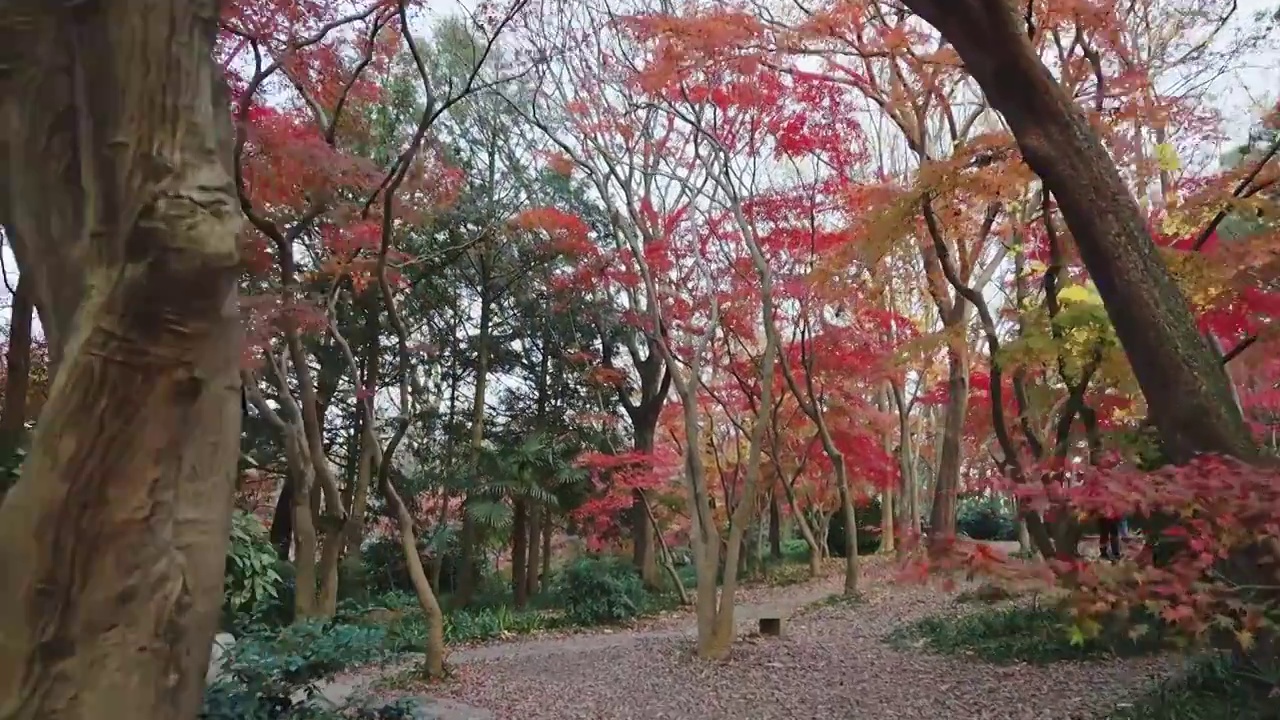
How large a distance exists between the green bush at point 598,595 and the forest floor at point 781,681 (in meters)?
1.07

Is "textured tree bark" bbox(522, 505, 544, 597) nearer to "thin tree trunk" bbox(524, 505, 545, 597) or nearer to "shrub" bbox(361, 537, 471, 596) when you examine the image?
"thin tree trunk" bbox(524, 505, 545, 597)

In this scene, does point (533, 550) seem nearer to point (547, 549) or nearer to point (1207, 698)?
point (547, 549)

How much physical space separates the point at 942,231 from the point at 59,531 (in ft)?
22.5

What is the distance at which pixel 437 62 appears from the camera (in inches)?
469

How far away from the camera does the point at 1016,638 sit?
21.3 feet

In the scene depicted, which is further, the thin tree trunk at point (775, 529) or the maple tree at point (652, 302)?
the thin tree trunk at point (775, 529)

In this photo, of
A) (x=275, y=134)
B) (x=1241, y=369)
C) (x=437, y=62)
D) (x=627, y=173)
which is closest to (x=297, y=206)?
(x=275, y=134)

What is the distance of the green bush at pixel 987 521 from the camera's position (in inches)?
822

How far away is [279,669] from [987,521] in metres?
20.4

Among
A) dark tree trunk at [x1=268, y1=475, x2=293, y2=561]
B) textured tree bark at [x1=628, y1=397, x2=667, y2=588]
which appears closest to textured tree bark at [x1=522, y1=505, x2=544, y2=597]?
textured tree bark at [x1=628, y1=397, x2=667, y2=588]

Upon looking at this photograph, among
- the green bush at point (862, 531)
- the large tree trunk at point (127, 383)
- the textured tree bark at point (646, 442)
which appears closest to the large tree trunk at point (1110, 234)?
the large tree trunk at point (127, 383)

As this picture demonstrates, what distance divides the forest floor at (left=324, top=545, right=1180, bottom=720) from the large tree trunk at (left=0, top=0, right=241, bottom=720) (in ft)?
15.5

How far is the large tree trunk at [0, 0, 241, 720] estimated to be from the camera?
1.21 m

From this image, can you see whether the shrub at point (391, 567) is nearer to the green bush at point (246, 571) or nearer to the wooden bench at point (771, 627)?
the green bush at point (246, 571)
